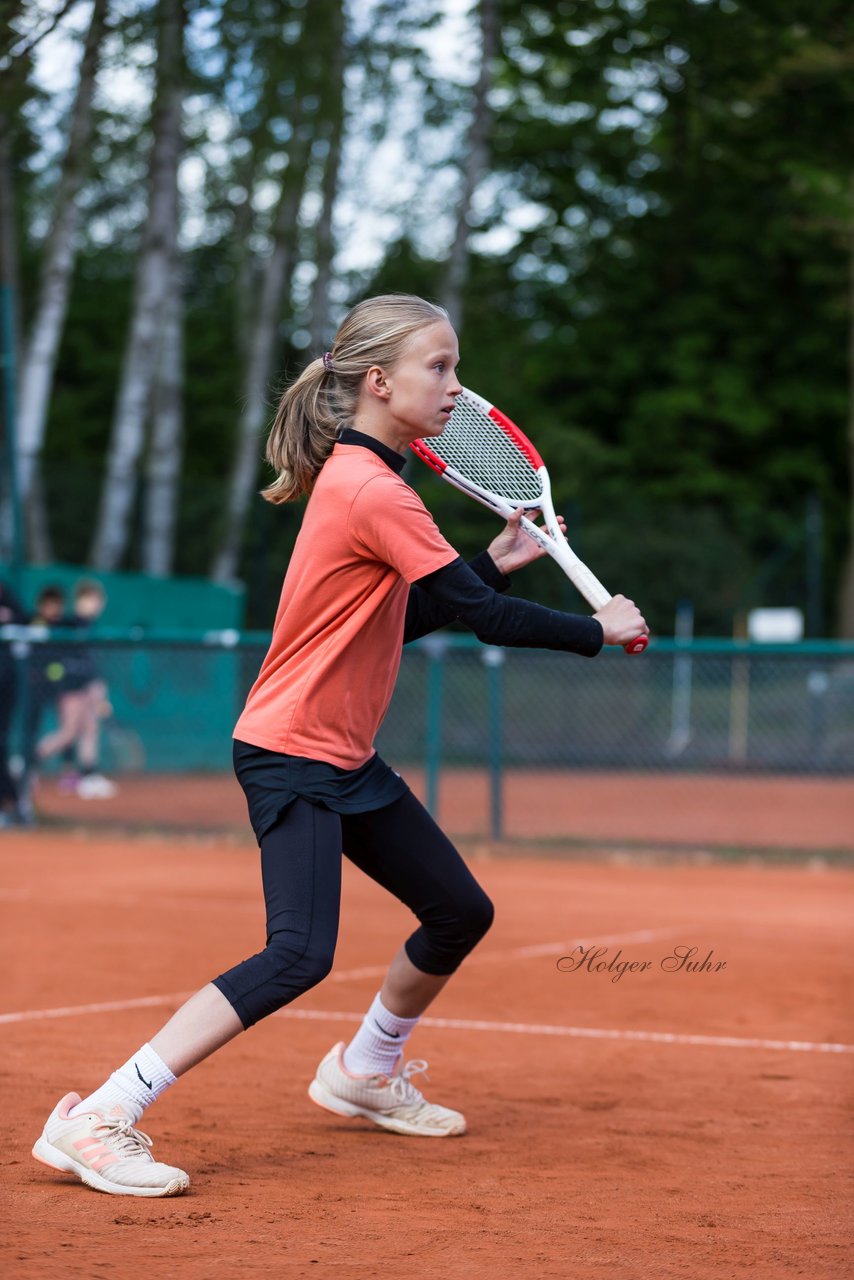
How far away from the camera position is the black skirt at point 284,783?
393 centimetres

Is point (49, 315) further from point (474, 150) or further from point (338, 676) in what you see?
point (338, 676)

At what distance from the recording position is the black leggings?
3.85 metres

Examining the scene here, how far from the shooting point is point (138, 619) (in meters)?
17.5

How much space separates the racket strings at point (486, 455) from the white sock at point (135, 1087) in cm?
162

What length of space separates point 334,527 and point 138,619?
1380cm

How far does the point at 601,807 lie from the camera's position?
14594 mm

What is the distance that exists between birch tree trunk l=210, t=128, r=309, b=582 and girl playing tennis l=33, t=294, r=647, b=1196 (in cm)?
1575

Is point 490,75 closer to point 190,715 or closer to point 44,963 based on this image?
point 190,715

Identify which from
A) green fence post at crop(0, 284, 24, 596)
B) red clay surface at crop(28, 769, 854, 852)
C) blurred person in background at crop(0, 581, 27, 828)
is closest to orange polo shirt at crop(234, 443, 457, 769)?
red clay surface at crop(28, 769, 854, 852)

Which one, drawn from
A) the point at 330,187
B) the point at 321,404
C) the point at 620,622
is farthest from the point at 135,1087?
the point at 330,187

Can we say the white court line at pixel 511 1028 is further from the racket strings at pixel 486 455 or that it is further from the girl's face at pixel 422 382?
the girl's face at pixel 422 382

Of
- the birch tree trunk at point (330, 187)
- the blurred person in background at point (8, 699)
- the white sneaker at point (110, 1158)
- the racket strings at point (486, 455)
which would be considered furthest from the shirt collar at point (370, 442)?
the birch tree trunk at point (330, 187)

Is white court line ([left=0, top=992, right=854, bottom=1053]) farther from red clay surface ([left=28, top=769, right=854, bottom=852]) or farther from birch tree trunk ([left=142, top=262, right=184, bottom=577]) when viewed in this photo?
birch tree trunk ([left=142, top=262, right=184, bottom=577])

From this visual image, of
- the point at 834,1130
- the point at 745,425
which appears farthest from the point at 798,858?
the point at 745,425
